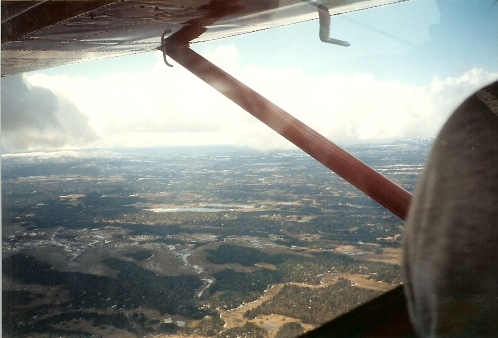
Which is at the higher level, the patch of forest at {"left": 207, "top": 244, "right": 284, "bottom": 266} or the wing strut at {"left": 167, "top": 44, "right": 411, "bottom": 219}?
the wing strut at {"left": 167, "top": 44, "right": 411, "bottom": 219}

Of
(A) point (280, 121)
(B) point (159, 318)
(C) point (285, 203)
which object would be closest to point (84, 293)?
(B) point (159, 318)

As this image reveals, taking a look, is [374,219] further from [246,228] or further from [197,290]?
[197,290]

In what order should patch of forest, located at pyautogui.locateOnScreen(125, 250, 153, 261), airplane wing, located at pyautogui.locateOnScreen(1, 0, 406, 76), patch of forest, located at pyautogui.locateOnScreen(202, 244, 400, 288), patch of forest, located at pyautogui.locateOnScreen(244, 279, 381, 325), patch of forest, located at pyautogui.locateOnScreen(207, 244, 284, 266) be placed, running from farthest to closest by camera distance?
patch of forest, located at pyautogui.locateOnScreen(125, 250, 153, 261) → patch of forest, located at pyautogui.locateOnScreen(207, 244, 284, 266) → patch of forest, located at pyautogui.locateOnScreen(202, 244, 400, 288) → patch of forest, located at pyautogui.locateOnScreen(244, 279, 381, 325) → airplane wing, located at pyautogui.locateOnScreen(1, 0, 406, 76)

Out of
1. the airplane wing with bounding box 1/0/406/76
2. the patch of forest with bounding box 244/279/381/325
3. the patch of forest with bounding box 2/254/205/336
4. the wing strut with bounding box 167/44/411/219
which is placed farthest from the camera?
the patch of forest with bounding box 2/254/205/336

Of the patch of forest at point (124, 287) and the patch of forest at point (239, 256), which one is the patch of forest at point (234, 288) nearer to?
the patch of forest at point (239, 256)

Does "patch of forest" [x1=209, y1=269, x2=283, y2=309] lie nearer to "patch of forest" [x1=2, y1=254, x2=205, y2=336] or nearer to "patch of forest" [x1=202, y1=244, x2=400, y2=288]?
"patch of forest" [x1=202, y1=244, x2=400, y2=288]

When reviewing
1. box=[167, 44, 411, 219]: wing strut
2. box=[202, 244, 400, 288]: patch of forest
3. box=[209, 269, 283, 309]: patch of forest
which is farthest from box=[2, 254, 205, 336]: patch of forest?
box=[167, 44, 411, 219]: wing strut

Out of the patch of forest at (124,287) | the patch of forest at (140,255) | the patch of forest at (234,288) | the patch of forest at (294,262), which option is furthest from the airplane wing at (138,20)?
the patch of forest at (140,255)
